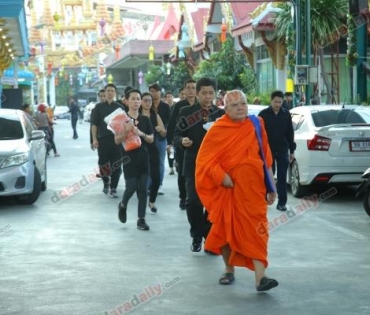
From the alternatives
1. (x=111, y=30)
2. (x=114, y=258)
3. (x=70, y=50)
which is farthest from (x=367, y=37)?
(x=70, y=50)

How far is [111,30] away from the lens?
324 feet

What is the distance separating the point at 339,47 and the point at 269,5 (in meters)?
2.74

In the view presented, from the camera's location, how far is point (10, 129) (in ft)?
48.4

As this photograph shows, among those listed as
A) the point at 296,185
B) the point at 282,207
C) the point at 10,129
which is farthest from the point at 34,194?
the point at 296,185

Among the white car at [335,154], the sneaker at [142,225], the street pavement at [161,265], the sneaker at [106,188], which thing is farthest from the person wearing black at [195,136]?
the sneaker at [106,188]

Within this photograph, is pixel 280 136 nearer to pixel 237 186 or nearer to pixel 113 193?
pixel 113 193

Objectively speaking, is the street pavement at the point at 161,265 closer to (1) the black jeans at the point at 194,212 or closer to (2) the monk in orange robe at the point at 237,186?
(1) the black jeans at the point at 194,212

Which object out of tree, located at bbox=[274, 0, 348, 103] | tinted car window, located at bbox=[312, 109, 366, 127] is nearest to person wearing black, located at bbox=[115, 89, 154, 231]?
tinted car window, located at bbox=[312, 109, 366, 127]

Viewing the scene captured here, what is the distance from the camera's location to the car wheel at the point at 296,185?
14.6 m

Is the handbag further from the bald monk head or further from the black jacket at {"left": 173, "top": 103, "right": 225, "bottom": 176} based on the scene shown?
the black jacket at {"left": 173, "top": 103, "right": 225, "bottom": 176}

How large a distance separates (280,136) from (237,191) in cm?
533

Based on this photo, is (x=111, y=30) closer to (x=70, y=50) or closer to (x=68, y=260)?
(x=70, y=50)

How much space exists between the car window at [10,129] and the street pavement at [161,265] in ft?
3.72

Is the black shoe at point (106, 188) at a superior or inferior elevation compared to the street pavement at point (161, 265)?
inferior
